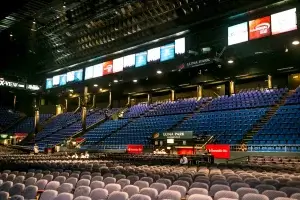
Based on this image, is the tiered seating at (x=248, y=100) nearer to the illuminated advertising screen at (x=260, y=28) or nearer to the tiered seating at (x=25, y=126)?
the illuminated advertising screen at (x=260, y=28)

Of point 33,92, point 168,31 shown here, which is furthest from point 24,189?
point 33,92

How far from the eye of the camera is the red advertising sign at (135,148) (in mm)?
21091

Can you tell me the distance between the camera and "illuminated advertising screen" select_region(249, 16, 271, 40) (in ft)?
64.0

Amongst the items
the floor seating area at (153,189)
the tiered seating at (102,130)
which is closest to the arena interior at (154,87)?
the floor seating area at (153,189)

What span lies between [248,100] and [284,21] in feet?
Result: 20.3

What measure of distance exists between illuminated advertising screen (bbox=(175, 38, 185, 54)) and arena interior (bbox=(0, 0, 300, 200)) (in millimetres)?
91

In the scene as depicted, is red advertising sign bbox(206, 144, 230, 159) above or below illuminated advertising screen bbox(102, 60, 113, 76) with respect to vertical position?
below

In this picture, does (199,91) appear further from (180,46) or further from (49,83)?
(49,83)

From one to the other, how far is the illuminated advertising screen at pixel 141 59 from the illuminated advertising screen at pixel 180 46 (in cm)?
349

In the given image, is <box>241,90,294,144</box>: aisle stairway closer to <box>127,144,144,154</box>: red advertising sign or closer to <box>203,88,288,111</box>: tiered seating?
<box>203,88,288,111</box>: tiered seating

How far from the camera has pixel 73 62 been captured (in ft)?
109

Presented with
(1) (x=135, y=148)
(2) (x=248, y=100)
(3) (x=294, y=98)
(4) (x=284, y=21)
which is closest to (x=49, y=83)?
(1) (x=135, y=148)

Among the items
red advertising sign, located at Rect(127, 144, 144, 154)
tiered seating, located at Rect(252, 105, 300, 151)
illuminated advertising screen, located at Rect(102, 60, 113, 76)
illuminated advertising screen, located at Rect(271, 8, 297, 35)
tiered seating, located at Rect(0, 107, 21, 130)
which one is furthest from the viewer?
tiered seating, located at Rect(0, 107, 21, 130)

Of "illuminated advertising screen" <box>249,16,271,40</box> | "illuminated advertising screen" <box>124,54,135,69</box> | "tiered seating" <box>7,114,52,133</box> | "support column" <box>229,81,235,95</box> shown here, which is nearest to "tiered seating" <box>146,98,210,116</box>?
"support column" <box>229,81,235,95</box>
